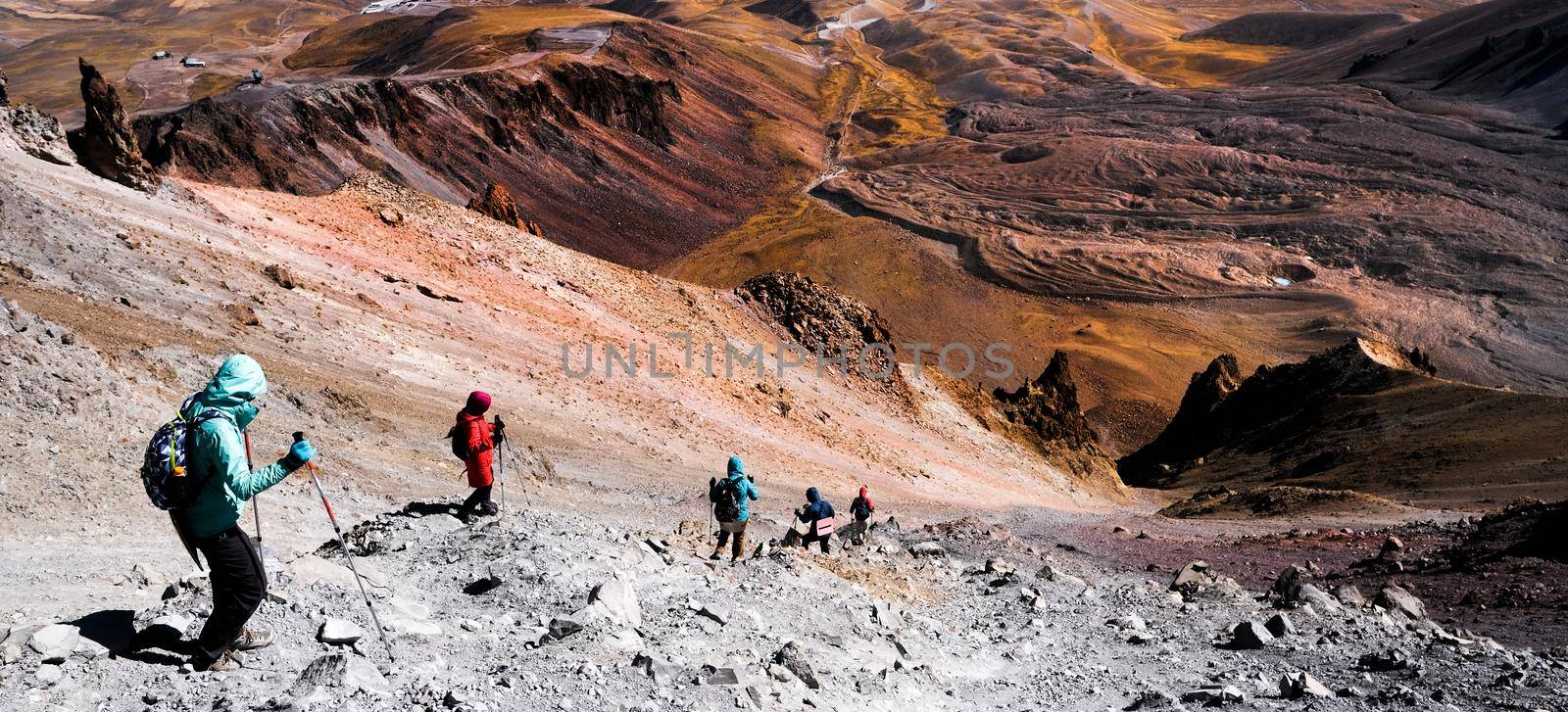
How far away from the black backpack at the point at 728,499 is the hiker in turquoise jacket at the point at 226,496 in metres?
5.54

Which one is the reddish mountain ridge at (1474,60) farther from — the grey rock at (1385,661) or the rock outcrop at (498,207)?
the grey rock at (1385,661)

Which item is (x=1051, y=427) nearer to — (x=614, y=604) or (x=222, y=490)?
(x=614, y=604)

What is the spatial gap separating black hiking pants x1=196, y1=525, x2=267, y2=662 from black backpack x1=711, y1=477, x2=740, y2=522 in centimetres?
561

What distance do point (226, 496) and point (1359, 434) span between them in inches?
1121

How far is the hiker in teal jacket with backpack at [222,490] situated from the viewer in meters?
5.24

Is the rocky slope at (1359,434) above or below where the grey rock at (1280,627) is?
below

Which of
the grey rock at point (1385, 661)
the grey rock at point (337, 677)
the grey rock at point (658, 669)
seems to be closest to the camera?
the grey rock at point (337, 677)

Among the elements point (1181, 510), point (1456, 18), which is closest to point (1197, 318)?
point (1181, 510)

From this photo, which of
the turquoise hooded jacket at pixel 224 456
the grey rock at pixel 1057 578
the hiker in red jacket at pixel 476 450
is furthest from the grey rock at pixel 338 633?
the grey rock at pixel 1057 578

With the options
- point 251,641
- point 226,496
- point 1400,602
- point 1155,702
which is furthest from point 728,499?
point 1400,602

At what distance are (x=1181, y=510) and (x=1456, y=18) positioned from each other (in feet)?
315

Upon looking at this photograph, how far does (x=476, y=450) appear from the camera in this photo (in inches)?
364

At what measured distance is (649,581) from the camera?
8.48 meters

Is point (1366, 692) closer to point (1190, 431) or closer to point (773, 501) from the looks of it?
point (773, 501)
